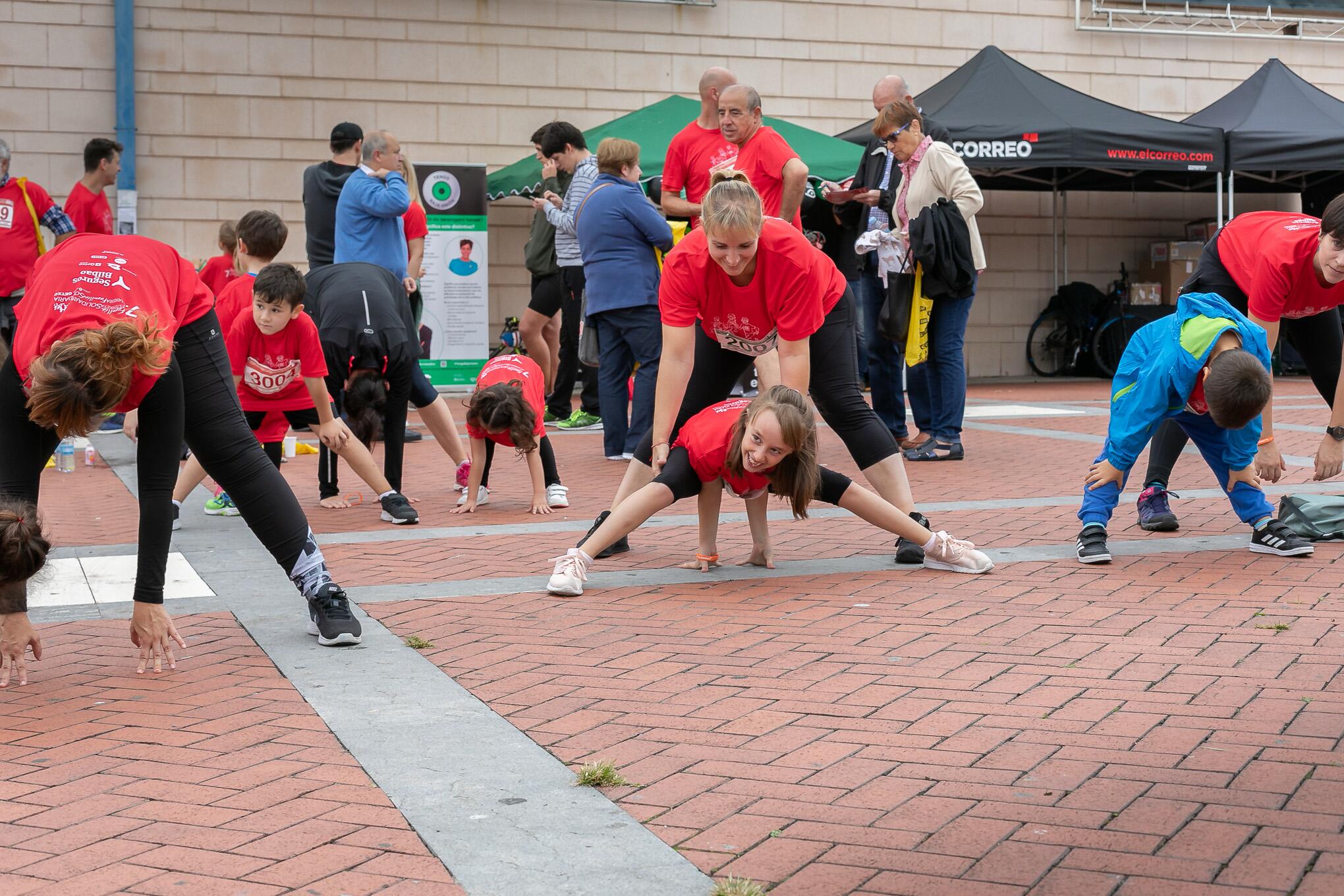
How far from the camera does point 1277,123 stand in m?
15.7

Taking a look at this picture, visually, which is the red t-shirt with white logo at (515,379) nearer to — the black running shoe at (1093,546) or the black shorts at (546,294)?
the black running shoe at (1093,546)

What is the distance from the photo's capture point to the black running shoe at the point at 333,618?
4.39m

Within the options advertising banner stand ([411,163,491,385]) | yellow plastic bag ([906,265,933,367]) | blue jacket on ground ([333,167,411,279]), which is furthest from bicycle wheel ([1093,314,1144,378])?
blue jacket on ground ([333,167,411,279])

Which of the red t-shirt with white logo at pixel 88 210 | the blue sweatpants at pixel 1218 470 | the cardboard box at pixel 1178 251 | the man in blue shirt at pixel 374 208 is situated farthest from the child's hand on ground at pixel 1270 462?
the cardboard box at pixel 1178 251

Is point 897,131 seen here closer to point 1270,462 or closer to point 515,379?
point 515,379

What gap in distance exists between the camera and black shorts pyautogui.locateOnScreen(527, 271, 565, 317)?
11.5 meters

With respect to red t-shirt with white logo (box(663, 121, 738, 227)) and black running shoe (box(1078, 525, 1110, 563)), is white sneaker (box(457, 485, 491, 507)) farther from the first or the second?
black running shoe (box(1078, 525, 1110, 563))

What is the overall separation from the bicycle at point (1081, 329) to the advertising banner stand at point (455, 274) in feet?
23.0

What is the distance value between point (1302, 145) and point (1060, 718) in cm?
1345

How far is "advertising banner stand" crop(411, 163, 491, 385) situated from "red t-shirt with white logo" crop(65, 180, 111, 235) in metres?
3.20

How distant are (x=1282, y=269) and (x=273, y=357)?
14.3 ft

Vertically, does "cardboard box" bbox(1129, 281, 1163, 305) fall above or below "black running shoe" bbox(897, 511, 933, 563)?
above

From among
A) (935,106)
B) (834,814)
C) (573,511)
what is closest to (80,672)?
(834,814)

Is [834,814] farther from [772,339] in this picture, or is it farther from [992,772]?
[772,339]
